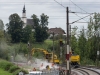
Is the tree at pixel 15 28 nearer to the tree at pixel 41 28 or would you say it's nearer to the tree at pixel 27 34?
the tree at pixel 27 34

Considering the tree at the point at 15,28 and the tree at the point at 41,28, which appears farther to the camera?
the tree at the point at 41,28

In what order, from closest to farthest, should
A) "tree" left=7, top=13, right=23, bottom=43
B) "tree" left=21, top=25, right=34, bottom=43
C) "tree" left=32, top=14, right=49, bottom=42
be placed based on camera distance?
1. "tree" left=21, top=25, right=34, bottom=43
2. "tree" left=7, top=13, right=23, bottom=43
3. "tree" left=32, top=14, right=49, bottom=42

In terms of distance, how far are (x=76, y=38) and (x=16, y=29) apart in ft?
126

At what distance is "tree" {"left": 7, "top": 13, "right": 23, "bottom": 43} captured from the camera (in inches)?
5610

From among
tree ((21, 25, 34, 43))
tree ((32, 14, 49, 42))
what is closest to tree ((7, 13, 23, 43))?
tree ((21, 25, 34, 43))

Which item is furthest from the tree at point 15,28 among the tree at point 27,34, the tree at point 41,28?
the tree at point 41,28

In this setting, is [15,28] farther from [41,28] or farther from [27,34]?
[41,28]

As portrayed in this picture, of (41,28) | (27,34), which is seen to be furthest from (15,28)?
(41,28)

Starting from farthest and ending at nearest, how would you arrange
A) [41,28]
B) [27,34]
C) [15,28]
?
[41,28], [27,34], [15,28]

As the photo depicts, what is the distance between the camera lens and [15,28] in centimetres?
14375

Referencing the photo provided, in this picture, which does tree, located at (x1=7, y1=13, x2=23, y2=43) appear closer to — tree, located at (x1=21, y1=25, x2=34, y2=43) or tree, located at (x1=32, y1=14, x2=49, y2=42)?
tree, located at (x1=21, y1=25, x2=34, y2=43)

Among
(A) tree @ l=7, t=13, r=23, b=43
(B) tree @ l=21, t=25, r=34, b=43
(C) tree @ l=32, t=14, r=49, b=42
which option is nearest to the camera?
(B) tree @ l=21, t=25, r=34, b=43

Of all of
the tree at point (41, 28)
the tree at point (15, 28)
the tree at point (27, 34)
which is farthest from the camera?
the tree at point (41, 28)

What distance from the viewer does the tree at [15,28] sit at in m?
142
